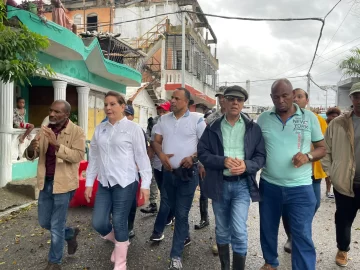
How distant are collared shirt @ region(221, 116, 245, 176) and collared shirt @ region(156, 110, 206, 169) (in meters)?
0.53

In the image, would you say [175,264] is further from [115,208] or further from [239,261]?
[115,208]

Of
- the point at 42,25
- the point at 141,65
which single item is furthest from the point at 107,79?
the point at 141,65

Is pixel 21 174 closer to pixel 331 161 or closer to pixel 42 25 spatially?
pixel 42 25

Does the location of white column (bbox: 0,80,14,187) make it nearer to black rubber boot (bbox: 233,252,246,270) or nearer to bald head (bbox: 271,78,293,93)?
black rubber boot (bbox: 233,252,246,270)

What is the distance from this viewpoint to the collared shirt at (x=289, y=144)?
2840 mm

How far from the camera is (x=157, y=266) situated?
344cm

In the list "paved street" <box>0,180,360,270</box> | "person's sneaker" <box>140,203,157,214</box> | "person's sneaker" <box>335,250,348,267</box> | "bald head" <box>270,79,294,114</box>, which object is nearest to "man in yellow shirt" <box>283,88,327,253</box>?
"paved street" <box>0,180,360,270</box>

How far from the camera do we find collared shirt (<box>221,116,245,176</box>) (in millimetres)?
2963

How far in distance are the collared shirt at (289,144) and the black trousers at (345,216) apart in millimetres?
851

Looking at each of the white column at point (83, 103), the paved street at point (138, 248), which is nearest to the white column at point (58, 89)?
the white column at point (83, 103)

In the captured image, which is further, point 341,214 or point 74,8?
point 74,8

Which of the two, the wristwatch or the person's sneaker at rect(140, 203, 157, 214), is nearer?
the wristwatch

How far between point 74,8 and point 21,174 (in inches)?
856

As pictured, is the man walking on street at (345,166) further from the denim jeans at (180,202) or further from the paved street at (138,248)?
the denim jeans at (180,202)
